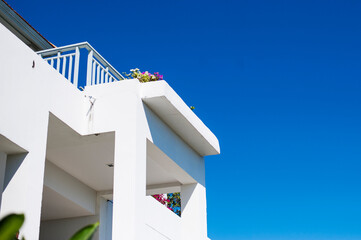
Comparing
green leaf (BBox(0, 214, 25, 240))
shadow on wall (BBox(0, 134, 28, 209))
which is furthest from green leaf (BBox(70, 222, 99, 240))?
shadow on wall (BBox(0, 134, 28, 209))

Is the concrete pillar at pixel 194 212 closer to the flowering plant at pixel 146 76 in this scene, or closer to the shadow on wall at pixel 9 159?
the flowering plant at pixel 146 76

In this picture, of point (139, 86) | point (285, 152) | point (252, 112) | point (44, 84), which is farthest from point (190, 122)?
point (285, 152)

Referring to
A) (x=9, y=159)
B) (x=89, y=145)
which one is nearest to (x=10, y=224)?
(x=9, y=159)

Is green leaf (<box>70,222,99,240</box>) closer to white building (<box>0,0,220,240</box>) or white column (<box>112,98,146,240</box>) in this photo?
white building (<box>0,0,220,240</box>)

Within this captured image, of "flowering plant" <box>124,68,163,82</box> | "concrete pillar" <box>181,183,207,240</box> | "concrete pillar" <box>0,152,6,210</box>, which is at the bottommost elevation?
"concrete pillar" <box>0,152,6,210</box>

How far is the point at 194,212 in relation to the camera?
38.3ft

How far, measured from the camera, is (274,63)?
986 inches

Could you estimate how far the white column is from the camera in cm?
891

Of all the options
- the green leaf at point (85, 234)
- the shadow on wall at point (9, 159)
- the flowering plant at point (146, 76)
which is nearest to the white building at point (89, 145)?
the shadow on wall at point (9, 159)

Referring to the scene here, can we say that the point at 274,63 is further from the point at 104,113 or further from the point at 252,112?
the point at 104,113

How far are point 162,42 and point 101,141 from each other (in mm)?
14824

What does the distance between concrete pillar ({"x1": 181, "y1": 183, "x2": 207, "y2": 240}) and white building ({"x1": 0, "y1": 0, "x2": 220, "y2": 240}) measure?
18mm

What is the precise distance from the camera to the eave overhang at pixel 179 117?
9.88 metres

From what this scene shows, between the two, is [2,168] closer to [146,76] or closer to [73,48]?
[73,48]
